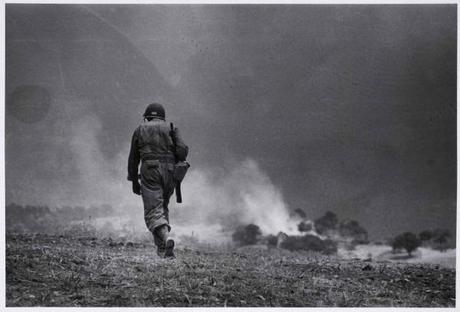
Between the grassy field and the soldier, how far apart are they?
49cm

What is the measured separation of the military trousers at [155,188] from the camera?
643 cm

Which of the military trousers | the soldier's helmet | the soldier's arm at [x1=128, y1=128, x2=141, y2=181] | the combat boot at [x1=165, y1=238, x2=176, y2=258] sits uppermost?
the soldier's helmet

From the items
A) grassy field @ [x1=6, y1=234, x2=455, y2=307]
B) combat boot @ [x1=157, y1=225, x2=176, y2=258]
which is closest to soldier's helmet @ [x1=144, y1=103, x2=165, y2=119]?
combat boot @ [x1=157, y1=225, x2=176, y2=258]

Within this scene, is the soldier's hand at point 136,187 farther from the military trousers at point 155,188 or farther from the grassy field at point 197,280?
the grassy field at point 197,280

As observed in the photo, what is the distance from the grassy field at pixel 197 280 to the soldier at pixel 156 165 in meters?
0.49

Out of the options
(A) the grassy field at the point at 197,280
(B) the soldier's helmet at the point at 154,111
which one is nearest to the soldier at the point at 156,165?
(B) the soldier's helmet at the point at 154,111

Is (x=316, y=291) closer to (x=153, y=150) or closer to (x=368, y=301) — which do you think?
(x=368, y=301)

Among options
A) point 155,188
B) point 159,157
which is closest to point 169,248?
point 155,188

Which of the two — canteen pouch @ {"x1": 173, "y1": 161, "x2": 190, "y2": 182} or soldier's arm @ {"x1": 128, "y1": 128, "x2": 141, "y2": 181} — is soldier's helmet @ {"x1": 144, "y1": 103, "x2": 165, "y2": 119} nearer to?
soldier's arm @ {"x1": 128, "y1": 128, "x2": 141, "y2": 181}

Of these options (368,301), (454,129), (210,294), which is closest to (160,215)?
(210,294)

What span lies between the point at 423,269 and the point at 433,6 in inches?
137

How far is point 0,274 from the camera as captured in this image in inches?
241

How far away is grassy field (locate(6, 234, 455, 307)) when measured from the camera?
18.7 ft

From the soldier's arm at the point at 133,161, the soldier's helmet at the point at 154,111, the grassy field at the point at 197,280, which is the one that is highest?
the soldier's helmet at the point at 154,111
